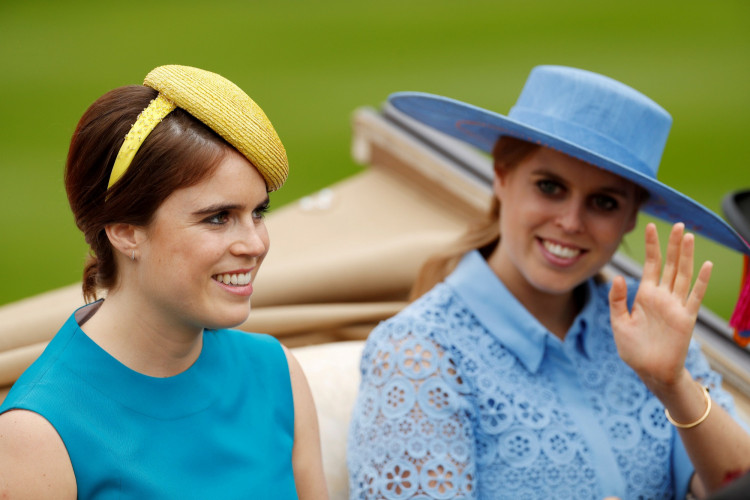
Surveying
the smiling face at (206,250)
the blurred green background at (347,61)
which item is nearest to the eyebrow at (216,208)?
the smiling face at (206,250)

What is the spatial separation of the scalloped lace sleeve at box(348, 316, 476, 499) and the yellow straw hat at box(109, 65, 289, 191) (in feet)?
1.95

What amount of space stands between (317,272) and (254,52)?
343 centimetres

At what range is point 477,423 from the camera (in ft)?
6.34

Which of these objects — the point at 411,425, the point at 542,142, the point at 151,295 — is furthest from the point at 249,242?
the point at 542,142

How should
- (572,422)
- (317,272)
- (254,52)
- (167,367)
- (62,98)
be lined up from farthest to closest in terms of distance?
(254,52) < (62,98) < (317,272) < (572,422) < (167,367)

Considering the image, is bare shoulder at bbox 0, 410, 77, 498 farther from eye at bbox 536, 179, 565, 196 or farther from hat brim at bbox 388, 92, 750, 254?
eye at bbox 536, 179, 565, 196

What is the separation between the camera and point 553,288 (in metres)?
2.00

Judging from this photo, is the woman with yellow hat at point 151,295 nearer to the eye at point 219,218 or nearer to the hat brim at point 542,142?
the eye at point 219,218

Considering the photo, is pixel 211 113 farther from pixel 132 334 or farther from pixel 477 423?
pixel 477 423

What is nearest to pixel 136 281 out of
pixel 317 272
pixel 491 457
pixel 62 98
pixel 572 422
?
pixel 491 457

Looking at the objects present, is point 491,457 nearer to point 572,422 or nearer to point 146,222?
point 572,422

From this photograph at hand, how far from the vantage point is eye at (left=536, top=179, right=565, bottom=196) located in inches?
78.6

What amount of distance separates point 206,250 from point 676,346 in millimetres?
876

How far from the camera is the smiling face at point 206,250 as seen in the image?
1391 mm
